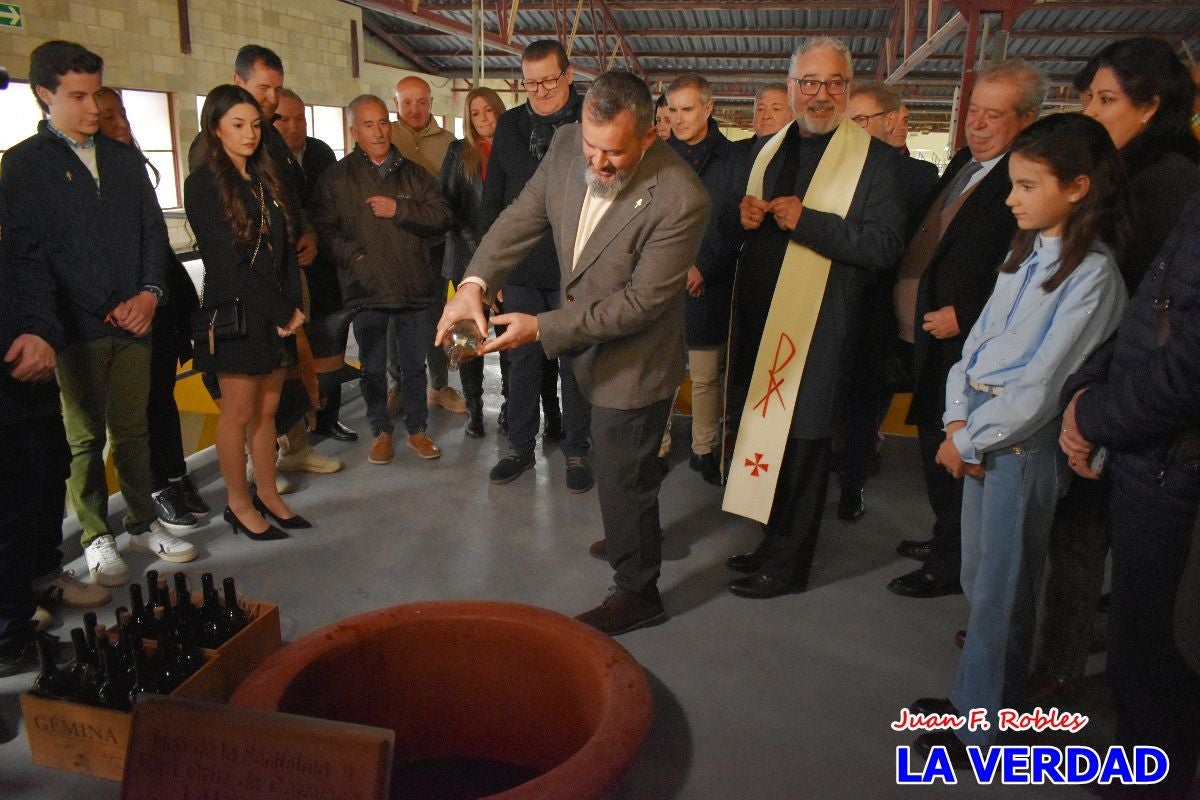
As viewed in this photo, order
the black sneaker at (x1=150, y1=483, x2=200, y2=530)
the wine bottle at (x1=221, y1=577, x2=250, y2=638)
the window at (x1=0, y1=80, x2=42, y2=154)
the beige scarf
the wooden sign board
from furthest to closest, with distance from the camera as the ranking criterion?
1. the window at (x1=0, y1=80, x2=42, y2=154)
2. the black sneaker at (x1=150, y1=483, x2=200, y2=530)
3. the beige scarf
4. the wine bottle at (x1=221, y1=577, x2=250, y2=638)
5. the wooden sign board

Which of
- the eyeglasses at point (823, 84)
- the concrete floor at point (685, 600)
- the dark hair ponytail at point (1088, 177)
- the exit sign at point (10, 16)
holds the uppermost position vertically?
the exit sign at point (10, 16)

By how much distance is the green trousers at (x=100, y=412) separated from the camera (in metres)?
2.71

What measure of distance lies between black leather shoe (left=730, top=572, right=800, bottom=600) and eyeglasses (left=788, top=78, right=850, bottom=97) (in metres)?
1.52

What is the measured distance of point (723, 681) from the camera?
230cm

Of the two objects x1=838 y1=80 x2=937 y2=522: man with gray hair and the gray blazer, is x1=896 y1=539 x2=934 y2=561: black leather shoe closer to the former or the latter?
x1=838 y1=80 x2=937 y2=522: man with gray hair

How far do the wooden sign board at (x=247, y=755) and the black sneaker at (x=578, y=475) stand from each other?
2259 millimetres

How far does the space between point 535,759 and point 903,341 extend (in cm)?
190

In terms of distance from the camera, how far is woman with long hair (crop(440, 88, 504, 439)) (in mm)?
3949

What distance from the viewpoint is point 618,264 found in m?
2.22

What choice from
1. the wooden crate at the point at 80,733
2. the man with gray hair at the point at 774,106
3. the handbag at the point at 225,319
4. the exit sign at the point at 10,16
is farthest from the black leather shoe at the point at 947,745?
the exit sign at the point at 10,16

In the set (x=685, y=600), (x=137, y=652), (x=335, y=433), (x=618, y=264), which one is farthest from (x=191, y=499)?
(x=618, y=264)

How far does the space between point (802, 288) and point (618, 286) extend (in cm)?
63

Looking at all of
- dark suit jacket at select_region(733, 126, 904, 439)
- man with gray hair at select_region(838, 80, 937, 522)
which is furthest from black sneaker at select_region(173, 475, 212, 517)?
man with gray hair at select_region(838, 80, 937, 522)

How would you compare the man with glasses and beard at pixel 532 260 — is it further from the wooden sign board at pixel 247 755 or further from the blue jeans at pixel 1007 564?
the wooden sign board at pixel 247 755
